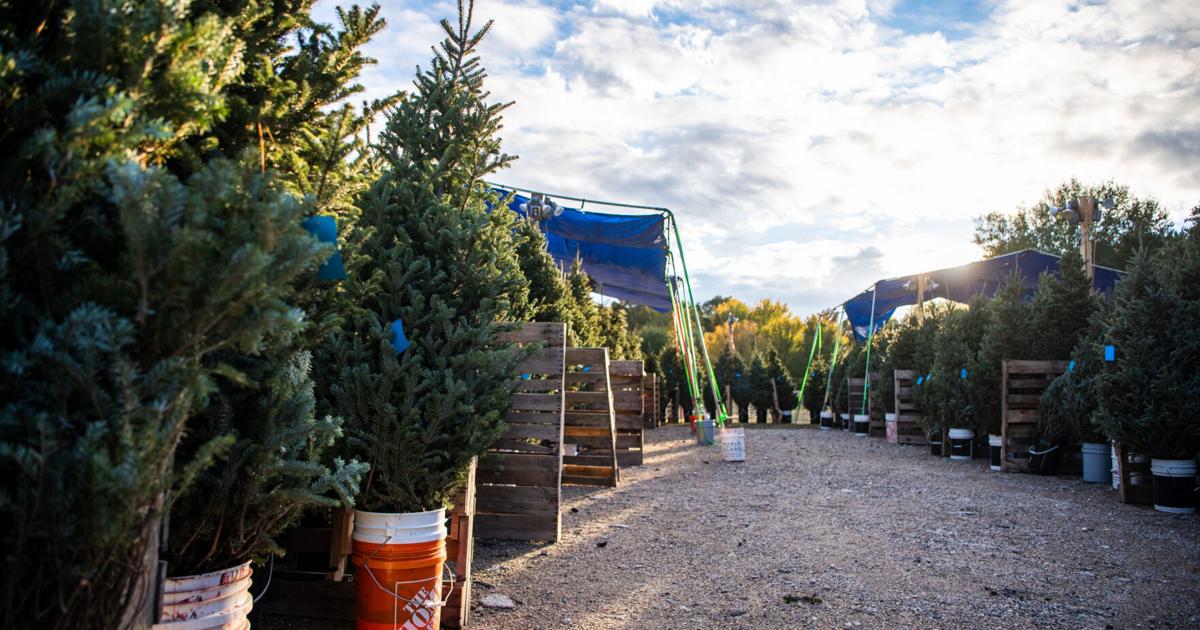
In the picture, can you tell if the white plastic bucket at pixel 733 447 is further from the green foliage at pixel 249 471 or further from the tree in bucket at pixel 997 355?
the green foliage at pixel 249 471

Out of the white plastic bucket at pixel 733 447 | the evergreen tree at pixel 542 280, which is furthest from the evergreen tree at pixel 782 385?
the evergreen tree at pixel 542 280

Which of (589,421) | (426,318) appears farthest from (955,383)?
(426,318)

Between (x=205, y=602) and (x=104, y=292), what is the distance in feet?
3.66

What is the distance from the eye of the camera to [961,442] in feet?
35.0

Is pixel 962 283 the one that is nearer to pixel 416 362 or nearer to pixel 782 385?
pixel 782 385

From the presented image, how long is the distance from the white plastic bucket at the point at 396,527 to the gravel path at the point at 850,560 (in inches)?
33.1

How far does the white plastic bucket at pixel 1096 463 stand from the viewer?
8.23m

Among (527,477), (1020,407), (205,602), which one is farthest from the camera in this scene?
(1020,407)

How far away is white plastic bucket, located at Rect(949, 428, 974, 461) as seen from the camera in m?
10.7

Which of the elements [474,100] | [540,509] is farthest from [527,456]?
[474,100]

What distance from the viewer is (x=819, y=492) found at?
7.88m

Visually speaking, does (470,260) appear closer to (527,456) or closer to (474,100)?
(474,100)

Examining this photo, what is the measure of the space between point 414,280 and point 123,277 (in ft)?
7.15

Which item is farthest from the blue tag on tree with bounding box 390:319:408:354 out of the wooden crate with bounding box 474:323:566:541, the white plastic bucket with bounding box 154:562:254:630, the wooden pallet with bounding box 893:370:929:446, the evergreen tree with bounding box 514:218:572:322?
the wooden pallet with bounding box 893:370:929:446
